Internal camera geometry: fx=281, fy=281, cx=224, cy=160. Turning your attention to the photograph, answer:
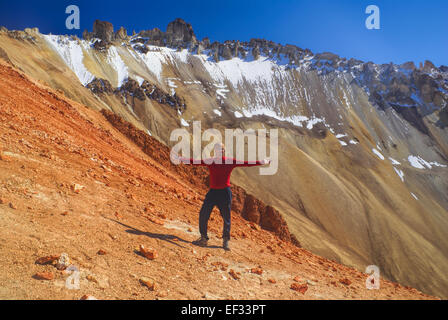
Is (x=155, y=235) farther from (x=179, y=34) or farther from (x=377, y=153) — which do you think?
(x=179, y=34)

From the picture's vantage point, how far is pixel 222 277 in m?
4.59

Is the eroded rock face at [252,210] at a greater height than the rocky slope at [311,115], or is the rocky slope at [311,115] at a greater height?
the rocky slope at [311,115]

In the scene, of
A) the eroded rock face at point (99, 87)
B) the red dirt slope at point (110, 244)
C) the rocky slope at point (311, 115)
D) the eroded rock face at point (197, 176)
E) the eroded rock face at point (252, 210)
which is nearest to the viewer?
the red dirt slope at point (110, 244)

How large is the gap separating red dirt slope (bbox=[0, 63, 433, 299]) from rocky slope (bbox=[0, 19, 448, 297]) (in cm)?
1395

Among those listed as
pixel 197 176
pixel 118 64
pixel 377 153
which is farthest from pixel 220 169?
pixel 377 153

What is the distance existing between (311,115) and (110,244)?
78.8m

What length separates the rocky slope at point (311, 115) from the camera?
31641 millimetres

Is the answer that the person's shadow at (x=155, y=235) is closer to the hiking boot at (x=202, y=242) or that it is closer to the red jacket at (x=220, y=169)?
the hiking boot at (x=202, y=242)

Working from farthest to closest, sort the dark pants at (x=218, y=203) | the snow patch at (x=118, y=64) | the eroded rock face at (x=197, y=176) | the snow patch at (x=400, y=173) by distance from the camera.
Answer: the snow patch at (x=118, y=64) → the snow patch at (x=400, y=173) → the eroded rock face at (x=197, y=176) → the dark pants at (x=218, y=203)

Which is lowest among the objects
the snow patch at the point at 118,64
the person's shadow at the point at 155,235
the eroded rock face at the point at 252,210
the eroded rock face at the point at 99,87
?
the eroded rock face at the point at 252,210

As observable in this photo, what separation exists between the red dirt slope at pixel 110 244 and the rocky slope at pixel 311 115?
45.8 feet

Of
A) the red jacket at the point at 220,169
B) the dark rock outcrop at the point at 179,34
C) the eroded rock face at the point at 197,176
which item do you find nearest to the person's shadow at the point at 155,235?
the red jacket at the point at 220,169

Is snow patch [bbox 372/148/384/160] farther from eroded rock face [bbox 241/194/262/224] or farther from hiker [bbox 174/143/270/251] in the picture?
hiker [bbox 174/143/270/251]

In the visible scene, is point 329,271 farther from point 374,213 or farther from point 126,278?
point 374,213
